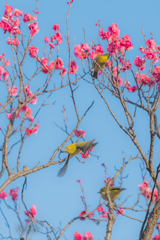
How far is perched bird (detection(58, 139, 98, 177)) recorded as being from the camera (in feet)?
13.4

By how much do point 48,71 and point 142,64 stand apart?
1.51 m

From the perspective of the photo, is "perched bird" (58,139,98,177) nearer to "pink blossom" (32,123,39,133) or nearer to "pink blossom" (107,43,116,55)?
"pink blossom" (107,43,116,55)

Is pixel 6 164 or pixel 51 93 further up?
pixel 51 93

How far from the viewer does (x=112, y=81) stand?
13.6 feet

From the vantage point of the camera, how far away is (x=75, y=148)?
410 centimetres

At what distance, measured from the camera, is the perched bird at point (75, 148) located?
4070 mm

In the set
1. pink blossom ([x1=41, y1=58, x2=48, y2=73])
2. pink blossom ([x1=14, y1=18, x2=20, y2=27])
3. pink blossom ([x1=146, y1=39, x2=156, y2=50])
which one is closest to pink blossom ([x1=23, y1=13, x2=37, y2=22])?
pink blossom ([x1=14, y1=18, x2=20, y2=27])

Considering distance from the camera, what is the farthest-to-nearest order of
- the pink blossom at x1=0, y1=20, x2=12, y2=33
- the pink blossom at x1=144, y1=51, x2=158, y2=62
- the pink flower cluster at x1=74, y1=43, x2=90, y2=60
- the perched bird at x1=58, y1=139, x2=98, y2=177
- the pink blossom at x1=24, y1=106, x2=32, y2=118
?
the pink blossom at x1=24, y1=106, x2=32, y2=118 → the pink blossom at x1=0, y1=20, x2=12, y2=33 → the pink flower cluster at x1=74, y1=43, x2=90, y2=60 → the pink blossom at x1=144, y1=51, x2=158, y2=62 → the perched bird at x1=58, y1=139, x2=98, y2=177

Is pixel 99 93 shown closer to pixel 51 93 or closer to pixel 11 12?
pixel 51 93

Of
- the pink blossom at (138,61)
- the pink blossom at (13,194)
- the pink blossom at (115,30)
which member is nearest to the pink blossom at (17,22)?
the pink blossom at (115,30)

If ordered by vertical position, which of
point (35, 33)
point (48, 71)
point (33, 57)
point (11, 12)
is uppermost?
point (11, 12)

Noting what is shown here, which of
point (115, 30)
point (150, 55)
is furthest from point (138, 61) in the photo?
point (115, 30)

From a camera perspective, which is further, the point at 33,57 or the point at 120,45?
the point at 33,57

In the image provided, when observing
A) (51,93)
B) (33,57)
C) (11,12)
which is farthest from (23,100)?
(11,12)
